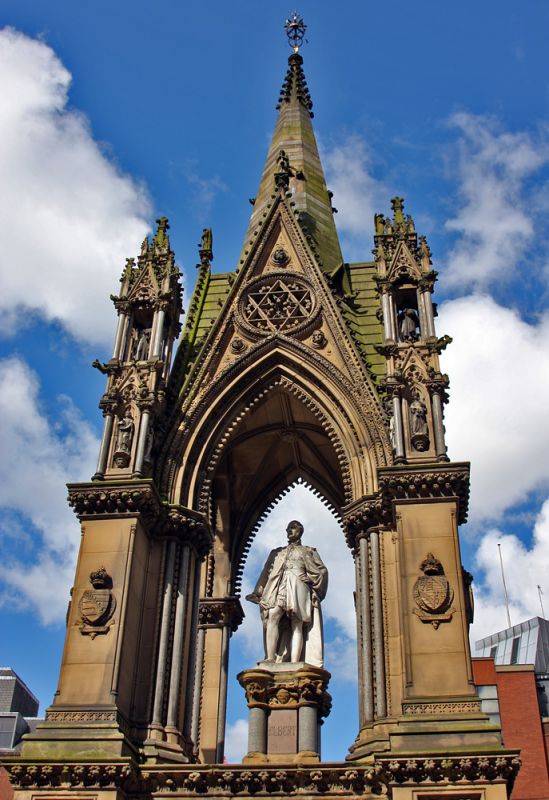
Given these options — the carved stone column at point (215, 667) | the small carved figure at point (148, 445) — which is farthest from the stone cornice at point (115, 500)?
the carved stone column at point (215, 667)

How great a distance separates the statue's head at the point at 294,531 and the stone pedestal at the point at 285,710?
318cm

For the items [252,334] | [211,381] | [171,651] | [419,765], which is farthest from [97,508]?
[419,765]

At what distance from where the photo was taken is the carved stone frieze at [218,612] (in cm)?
2303

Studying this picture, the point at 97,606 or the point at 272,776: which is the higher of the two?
the point at 97,606

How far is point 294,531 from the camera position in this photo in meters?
21.5

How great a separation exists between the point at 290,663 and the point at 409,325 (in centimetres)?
750

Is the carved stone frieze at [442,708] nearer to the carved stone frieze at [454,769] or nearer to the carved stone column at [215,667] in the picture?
the carved stone frieze at [454,769]

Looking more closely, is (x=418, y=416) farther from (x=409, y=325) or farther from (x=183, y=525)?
(x=183, y=525)

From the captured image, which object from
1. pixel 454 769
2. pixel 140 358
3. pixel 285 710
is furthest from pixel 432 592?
pixel 140 358

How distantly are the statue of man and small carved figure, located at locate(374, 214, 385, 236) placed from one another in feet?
27.7

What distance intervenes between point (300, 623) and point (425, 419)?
15.1 ft

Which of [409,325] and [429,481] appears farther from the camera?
[409,325]

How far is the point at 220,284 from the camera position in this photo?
2625 centimetres

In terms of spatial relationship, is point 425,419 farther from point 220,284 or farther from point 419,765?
point 220,284
